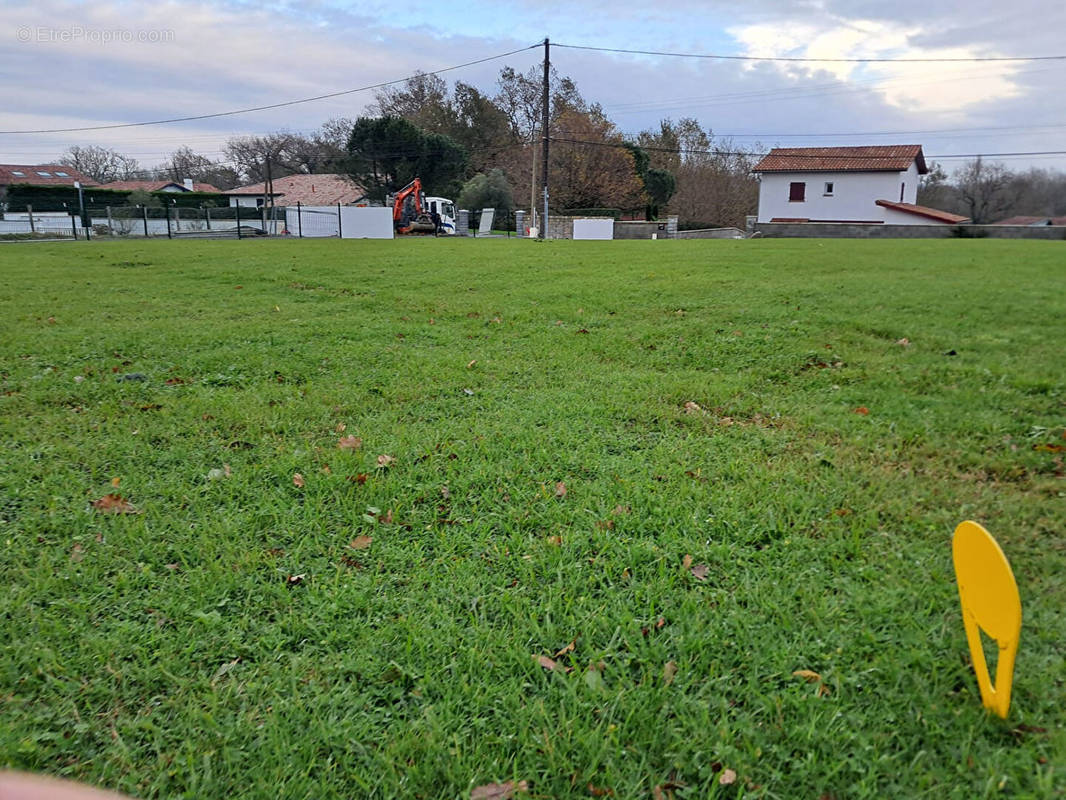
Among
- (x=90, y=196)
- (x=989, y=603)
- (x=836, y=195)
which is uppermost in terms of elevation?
(x=90, y=196)

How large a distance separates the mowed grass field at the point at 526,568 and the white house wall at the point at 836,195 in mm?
40074

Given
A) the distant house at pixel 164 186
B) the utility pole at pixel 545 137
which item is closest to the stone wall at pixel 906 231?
the utility pole at pixel 545 137

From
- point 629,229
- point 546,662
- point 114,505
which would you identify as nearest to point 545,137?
point 629,229

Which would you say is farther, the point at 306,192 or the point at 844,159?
the point at 306,192

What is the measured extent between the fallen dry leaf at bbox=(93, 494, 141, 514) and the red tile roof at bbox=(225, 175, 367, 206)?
48.7 m

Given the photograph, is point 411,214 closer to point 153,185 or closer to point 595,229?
point 595,229

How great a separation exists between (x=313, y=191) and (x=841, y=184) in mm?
37826

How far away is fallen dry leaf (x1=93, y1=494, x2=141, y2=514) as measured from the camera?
9.60 feet

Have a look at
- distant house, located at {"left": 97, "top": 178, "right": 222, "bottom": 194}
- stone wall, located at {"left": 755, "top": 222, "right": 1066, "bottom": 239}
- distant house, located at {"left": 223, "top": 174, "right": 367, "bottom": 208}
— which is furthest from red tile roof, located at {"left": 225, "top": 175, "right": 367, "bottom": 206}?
stone wall, located at {"left": 755, "top": 222, "right": 1066, "bottom": 239}

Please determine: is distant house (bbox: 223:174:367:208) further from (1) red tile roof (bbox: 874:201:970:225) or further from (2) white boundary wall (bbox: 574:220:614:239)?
(1) red tile roof (bbox: 874:201:970:225)

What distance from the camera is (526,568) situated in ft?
8.21

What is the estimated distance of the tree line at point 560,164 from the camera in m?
43.0

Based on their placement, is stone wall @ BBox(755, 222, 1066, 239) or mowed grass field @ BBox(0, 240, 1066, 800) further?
stone wall @ BBox(755, 222, 1066, 239)

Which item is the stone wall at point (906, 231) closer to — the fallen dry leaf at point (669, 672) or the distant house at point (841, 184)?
the distant house at point (841, 184)
